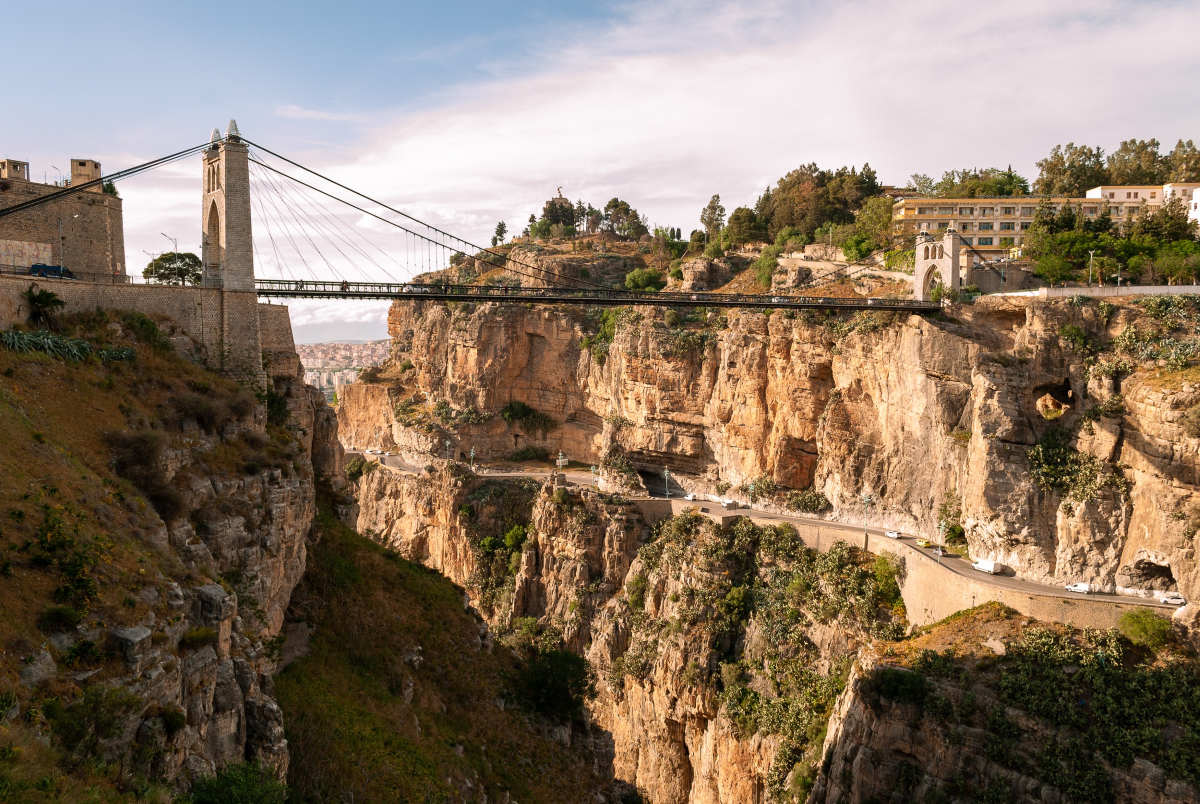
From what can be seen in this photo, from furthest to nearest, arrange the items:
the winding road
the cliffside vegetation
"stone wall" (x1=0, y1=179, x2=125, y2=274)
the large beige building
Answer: the large beige building < the winding road < "stone wall" (x1=0, y1=179, x2=125, y2=274) < the cliffside vegetation

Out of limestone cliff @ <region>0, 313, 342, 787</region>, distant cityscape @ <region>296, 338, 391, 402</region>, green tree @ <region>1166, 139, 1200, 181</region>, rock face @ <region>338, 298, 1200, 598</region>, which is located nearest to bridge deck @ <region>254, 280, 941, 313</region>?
rock face @ <region>338, 298, 1200, 598</region>

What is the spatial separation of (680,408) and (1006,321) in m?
14.7

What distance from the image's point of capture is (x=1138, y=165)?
142ft

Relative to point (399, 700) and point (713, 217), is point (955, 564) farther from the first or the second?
point (713, 217)

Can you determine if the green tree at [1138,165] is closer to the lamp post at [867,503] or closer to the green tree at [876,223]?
the green tree at [876,223]

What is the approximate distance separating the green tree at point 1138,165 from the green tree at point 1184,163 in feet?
1.60

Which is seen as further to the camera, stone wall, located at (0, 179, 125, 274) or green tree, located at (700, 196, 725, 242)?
green tree, located at (700, 196, 725, 242)

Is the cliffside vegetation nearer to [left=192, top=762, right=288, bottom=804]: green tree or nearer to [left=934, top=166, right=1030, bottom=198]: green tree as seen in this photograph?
[left=192, top=762, right=288, bottom=804]: green tree

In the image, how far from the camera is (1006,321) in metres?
27.4

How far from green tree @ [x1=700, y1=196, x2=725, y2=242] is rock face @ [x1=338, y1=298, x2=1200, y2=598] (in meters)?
16.3

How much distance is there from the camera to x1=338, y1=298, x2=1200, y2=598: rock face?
22.8m

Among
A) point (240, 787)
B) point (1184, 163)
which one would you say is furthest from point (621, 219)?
point (240, 787)

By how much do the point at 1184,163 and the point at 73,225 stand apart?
50.1m

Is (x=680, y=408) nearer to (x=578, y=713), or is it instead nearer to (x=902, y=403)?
(x=902, y=403)
